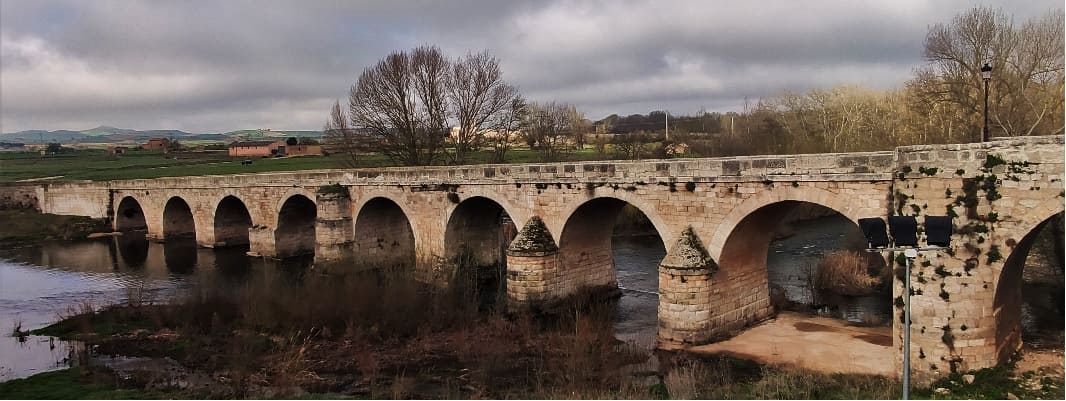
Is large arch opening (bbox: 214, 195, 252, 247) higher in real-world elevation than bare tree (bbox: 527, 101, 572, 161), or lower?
lower

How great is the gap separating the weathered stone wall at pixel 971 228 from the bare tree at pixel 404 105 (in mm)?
25677

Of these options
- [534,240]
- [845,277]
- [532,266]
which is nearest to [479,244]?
[534,240]

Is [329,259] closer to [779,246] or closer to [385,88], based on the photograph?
[385,88]

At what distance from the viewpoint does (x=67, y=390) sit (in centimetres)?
1245

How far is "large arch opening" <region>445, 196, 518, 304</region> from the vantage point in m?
22.4

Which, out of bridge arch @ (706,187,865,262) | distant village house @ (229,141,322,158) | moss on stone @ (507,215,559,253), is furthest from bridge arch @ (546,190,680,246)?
distant village house @ (229,141,322,158)

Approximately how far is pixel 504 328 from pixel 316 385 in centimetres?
509

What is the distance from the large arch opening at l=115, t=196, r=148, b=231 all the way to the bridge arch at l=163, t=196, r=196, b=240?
348 centimetres

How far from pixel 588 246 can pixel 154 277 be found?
17.0m

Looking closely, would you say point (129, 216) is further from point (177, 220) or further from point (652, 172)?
point (652, 172)

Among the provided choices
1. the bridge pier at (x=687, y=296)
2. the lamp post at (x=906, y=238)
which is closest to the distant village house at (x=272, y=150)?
the bridge pier at (x=687, y=296)

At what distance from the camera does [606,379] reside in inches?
516

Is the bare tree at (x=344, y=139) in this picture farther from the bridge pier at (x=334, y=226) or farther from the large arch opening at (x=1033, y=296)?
the large arch opening at (x=1033, y=296)

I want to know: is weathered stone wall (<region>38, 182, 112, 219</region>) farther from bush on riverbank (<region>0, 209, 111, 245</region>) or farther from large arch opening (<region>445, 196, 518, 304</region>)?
large arch opening (<region>445, 196, 518, 304</region>)
